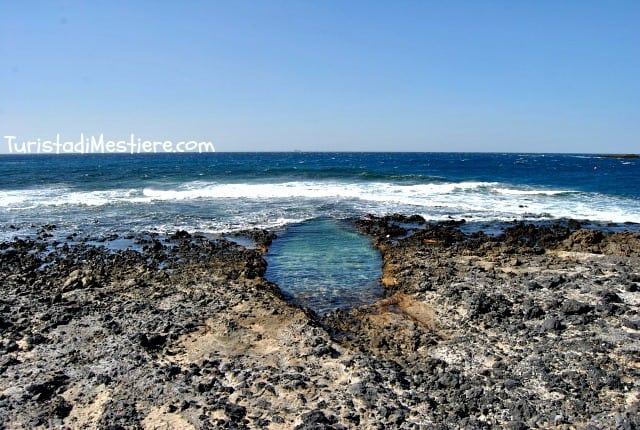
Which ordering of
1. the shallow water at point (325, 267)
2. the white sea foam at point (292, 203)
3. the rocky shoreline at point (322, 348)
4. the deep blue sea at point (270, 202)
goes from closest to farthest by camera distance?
the rocky shoreline at point (322, 348)
the shallow water at point (325, 267)
the deep blue sea at point (270, 202)
the white sea foam at point (292, 203)

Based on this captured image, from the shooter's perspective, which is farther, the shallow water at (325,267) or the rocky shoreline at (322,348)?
the shallow water at (325,267)

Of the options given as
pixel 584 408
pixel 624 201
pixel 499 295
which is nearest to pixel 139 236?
pixel 499 295

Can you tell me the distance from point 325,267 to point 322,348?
556 centimetres

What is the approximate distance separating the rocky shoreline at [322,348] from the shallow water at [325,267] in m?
0.58

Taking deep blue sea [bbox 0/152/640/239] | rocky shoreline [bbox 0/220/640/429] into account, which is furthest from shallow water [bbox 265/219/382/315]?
deep blue sea [bbox 0/152/640/239]

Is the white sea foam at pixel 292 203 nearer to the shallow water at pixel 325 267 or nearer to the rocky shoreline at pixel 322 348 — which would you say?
the shallow water at pixel 325 267

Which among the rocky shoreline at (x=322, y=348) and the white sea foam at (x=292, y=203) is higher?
the white sea foam at (x=292, y=203)

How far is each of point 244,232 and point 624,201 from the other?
2332 cm

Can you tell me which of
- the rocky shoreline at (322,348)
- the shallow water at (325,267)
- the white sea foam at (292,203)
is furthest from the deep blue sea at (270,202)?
the rocky shoreline at (322,348)

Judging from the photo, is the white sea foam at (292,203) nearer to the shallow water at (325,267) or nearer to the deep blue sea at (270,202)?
the deep blue sea at (270,202)

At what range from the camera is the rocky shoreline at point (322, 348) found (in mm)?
6125

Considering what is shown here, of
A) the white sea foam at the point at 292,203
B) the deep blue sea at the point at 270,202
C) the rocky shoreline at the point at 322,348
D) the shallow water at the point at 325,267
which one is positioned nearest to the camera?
the rocky shoreline at the point at 322,348

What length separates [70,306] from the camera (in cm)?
994

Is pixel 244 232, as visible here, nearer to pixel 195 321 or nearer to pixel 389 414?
pixel 195 321
